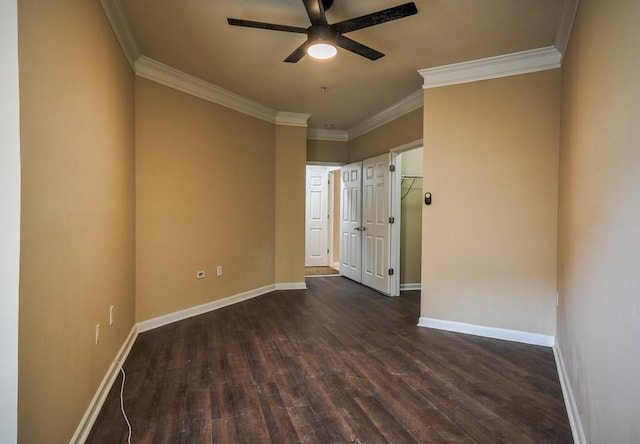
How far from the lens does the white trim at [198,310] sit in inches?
136

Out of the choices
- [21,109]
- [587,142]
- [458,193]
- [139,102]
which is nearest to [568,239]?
[587,142]

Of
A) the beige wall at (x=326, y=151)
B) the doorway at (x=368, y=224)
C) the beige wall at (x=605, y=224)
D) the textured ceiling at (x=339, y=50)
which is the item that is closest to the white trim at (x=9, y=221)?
the textured ceiling at (x=339, y=50)

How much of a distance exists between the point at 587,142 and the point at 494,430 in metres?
1.65

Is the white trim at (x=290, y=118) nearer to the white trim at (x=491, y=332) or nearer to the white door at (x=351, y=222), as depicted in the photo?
the white door at (x=351, y=222)

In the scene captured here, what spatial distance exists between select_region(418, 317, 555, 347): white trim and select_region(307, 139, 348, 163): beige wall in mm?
3353

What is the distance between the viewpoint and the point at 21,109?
1224mm

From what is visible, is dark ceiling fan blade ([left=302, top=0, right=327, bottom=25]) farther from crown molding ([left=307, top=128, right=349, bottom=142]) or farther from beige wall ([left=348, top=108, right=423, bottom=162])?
crown molding ([left=307, top=128, right=349, bottom=142])

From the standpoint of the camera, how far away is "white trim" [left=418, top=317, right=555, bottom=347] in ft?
10.2

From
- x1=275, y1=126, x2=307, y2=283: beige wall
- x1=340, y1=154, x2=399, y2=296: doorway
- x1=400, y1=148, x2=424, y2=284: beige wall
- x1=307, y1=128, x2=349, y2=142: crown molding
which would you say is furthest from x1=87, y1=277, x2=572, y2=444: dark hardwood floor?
x1=307, y1=128, x2=349, y2=142: crown molding

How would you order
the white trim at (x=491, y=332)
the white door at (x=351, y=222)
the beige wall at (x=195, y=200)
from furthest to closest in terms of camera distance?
the white door at (x=351, y=222)
the beige wall at (x=195, y=200)
the white trim at (x=491, y=332)

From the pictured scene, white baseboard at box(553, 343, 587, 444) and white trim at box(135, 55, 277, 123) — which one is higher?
white trim at box(135, 55, 277, 123)

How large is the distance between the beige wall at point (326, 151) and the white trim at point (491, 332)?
3.35 meters

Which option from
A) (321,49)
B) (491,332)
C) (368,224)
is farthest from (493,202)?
(368,224)

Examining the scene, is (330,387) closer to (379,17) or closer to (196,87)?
(379,17)
